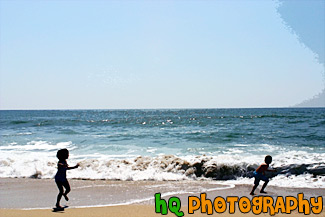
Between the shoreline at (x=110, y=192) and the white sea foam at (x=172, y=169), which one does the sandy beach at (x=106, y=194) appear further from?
the white sea foam at (x=172, y=169)

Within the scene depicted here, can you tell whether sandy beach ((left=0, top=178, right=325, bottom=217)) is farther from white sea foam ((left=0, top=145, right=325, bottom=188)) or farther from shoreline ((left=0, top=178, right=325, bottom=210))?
white sea foam ((left=0, top=145, right=325, bottom=188))

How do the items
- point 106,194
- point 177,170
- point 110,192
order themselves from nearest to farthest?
1. point 106,194
2. point 110,192
3. point 177,170

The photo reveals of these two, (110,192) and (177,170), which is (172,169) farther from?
(110,192)

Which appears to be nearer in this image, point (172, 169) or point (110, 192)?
point (110, 192)

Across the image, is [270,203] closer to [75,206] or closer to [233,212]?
[233,212]

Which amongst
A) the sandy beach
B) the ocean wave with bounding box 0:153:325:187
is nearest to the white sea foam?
the ocean wave with bounding box 0:153:325:187

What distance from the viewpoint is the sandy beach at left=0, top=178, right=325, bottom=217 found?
564 cm

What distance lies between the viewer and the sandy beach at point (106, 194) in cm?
564

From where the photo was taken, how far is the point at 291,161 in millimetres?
9969

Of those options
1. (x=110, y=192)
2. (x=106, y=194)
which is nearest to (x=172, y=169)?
(x=110, y=192)

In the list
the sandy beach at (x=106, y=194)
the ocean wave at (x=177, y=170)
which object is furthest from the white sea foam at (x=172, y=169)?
the sandy beach at (x=106, y=194)

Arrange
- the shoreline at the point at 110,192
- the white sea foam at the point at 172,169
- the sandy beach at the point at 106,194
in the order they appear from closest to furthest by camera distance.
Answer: the sandy beach at the point at 106,194 < the shoreline at the point at 110,192 < the white sea foam at the point at 172,169

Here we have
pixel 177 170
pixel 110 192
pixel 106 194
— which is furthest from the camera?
pixel 177 170

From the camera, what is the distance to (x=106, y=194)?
23.9 ft
